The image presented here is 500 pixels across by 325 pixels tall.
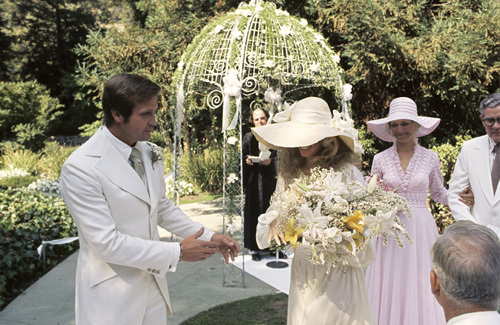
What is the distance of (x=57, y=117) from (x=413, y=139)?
21682 millimetres

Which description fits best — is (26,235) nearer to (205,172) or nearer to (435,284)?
(435,284)

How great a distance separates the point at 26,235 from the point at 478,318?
255 inches

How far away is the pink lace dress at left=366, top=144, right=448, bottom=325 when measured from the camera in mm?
3656

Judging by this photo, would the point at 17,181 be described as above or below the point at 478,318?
below

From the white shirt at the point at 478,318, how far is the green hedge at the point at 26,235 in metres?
4.95

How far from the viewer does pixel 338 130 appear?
280cm

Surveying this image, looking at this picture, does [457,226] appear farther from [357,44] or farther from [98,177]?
[357,44]

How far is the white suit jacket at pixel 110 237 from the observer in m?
2.10

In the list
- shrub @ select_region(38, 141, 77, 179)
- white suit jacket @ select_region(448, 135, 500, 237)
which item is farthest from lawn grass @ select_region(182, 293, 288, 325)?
shrub @ select_region(38, 141, 77, 179)

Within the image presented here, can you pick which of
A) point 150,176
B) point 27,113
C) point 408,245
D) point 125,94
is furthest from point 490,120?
point 27,113

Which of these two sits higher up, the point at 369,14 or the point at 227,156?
the point at 369,14

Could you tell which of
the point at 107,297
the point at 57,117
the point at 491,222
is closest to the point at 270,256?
the point at 491,222

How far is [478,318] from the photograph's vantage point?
5.04 feet

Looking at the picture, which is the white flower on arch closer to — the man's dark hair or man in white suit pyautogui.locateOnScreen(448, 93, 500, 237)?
man in white suit pyautogui.locateOnScreen(448, 93, 500, 237)
